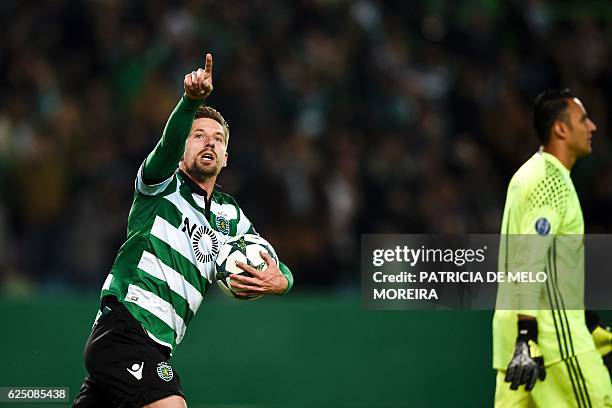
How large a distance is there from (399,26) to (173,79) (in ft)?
8.58

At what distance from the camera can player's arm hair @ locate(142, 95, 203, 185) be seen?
198 inches

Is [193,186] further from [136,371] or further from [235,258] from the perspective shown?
[136,371]

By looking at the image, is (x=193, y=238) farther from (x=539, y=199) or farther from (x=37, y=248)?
(x=37, y=248)

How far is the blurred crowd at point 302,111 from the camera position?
9.97 m

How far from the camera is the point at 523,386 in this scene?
19.3 feet

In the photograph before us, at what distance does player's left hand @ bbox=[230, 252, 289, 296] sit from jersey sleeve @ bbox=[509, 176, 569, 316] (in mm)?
1235

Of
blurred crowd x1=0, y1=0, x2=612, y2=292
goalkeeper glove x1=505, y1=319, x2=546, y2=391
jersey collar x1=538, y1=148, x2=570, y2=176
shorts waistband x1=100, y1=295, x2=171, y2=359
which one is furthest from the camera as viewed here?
blurred crowd x1=0, y1=0, x2=612, y2=292

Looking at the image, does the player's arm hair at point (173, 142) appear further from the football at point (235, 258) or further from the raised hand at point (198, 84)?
the football at point (235, 258)

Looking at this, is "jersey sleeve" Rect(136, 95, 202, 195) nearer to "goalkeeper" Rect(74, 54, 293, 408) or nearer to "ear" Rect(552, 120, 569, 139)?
"goalkeeper" Rect(74, 54, 293, 408)

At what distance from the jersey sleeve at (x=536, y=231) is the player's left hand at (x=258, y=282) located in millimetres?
1235

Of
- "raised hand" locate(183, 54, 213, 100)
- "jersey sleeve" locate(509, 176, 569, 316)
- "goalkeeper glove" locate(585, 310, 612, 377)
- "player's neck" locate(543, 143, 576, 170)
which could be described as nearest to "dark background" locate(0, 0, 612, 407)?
"goalkeeper glove" locate(585, 310, 612, 377)

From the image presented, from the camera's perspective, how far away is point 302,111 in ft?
37.0

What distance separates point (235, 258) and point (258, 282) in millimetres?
175

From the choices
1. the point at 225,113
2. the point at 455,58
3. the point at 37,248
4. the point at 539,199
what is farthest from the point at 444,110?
the point at 539,199
